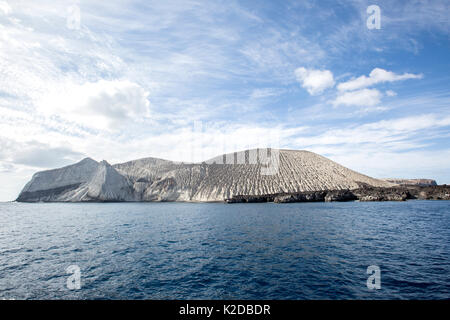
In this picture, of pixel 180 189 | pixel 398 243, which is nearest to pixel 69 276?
pixel 398 243

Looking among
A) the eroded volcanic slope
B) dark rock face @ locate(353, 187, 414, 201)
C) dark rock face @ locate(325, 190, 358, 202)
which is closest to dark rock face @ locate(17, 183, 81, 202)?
the eroded volcanic slope

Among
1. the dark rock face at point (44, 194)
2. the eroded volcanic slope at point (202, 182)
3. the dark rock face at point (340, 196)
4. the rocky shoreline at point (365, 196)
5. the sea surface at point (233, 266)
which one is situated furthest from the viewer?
the dark rock face at point (44, 194)

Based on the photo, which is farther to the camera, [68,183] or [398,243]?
[68,183]

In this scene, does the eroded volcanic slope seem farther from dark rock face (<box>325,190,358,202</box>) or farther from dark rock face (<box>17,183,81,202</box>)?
dark rock face (<box>325,190,358,202</box>)

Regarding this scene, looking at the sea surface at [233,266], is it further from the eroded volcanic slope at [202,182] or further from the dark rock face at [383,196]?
the eroded volcanic slope at [202,182]

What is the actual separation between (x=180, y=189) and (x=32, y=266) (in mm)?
149304

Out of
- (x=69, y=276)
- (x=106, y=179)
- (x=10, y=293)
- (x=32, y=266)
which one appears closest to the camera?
(x=10, y=293)

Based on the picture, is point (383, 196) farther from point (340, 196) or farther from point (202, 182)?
point (202, 182)

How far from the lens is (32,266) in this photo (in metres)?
20.7

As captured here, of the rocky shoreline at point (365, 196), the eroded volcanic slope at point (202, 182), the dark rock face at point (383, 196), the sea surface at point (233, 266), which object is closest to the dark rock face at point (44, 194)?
the eroded volcanic slope at point (202, 182)

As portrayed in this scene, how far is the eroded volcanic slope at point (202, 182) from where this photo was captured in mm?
159875

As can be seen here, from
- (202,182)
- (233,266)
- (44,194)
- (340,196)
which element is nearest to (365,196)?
(340,196)

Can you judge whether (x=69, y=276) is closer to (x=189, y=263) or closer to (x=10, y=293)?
(x=10, y=293)
